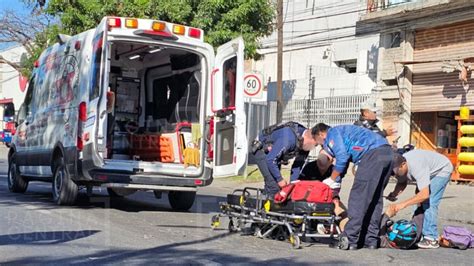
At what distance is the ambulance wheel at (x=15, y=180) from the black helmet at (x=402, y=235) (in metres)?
7.71

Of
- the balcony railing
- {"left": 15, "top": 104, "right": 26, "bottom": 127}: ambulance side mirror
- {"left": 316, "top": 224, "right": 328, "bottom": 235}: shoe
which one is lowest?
{"left": 316, "top": 224, "right": 328, "bottom": 235}: shoe

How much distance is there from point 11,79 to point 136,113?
3968 cm

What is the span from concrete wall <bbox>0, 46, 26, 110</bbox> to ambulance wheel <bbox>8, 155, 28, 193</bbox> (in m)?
32.8

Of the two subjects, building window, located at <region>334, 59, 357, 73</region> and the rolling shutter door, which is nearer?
the rolling shutter door

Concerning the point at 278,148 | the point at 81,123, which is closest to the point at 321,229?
the point at 278,148

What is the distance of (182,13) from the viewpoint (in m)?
19.7

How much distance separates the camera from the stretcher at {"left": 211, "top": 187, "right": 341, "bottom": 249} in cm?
729

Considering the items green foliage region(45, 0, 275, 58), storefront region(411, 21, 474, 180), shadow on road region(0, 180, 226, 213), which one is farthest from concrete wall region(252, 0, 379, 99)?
shadow on road region(0, 180, 226, 213)

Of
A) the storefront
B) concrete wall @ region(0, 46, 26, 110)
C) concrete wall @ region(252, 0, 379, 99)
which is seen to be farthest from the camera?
concrete wall @ region(0, 46, 26, 110)

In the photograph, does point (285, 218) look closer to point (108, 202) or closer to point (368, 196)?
point (368, 196)

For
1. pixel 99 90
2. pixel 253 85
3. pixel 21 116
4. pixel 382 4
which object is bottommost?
pixel 21 116

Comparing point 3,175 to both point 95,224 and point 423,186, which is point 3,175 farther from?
point 423,186

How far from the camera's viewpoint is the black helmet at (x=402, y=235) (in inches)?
295

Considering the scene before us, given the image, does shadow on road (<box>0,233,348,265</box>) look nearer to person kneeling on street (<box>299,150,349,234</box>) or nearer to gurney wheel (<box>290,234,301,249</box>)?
gurney wheel (<box>290,234,301,249</box>)
